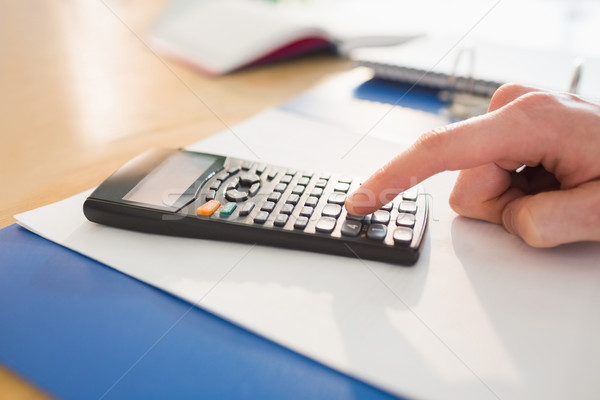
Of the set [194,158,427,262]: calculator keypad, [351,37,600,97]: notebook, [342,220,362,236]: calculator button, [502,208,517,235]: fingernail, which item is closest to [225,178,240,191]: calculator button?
[194,158,427,262]: calculator keypad

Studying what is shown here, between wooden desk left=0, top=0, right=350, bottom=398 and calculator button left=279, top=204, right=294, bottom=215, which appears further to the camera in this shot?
wooden desk left=0, top=0, right=350, bottom=398

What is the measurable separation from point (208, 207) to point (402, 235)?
0.15 m

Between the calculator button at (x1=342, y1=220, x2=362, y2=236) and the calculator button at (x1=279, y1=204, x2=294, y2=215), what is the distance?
0.04 meters

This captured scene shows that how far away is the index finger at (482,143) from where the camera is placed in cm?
35

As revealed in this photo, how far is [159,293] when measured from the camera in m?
0.34

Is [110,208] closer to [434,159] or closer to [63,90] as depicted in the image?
[434,159]

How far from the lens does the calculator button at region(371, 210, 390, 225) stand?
364 millimetres

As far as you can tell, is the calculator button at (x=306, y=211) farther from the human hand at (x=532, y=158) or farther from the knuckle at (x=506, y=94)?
the knuckle at (x=506, y=94)

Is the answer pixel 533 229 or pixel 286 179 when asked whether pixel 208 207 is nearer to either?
pixel 286 179

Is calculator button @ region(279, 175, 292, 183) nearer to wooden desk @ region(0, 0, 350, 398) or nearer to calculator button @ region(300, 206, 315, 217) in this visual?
calculator button @ region(300, 206, 315, 217)

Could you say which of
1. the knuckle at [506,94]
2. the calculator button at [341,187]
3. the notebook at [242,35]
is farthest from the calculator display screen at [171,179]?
the notebook at [242,35]

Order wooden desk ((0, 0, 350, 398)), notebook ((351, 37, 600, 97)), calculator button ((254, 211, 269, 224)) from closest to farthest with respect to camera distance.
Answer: calculator button ((254, 211, 269, 224)), wooden desk ((0, 0, 350, 398)), notebook ((351, 37, 600, 97))

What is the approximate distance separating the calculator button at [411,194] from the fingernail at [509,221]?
0.07 m

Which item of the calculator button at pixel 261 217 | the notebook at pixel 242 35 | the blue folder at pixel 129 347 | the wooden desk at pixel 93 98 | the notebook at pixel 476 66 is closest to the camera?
the blue folder at pixel 129 347
